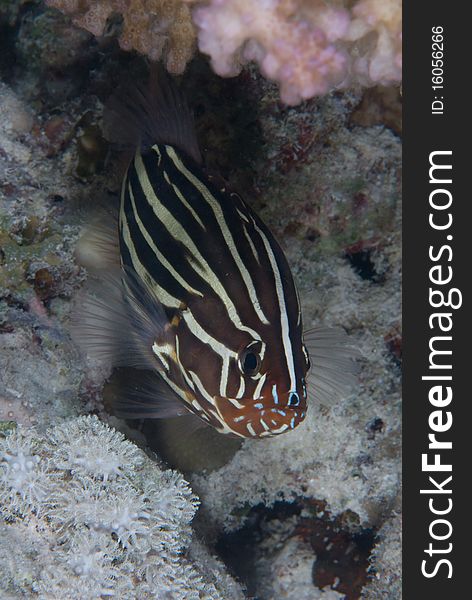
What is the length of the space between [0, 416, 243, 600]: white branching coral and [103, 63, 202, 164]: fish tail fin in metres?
1.47

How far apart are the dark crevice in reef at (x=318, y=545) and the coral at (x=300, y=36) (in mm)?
2661

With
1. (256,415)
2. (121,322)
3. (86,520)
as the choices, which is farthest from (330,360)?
(86,520)

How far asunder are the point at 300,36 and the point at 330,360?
5.29 ft

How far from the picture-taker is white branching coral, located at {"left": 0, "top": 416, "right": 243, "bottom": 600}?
223cm

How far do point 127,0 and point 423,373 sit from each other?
2.34 metres

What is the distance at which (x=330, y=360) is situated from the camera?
3010mm

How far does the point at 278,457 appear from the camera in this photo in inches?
143

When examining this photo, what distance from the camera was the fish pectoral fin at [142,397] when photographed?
2.81 metres

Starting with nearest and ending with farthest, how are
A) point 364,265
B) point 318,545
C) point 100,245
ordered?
point 100,245 < point 318,545 < point 364,265

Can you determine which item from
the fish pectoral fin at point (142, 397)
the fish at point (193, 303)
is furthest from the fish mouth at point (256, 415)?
the fish pectoral fin at point (142, 397)

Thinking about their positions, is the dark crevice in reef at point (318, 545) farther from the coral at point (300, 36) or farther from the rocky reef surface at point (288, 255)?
the coral at point (300, 36)

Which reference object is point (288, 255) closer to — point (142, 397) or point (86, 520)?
point (142, 397)

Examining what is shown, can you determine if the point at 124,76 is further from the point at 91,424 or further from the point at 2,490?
the point at 2,490

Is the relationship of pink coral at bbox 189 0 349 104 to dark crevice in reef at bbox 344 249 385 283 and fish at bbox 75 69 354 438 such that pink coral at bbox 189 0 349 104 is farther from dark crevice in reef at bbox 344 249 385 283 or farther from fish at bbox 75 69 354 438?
dark crevice in reef at bbox 344 249 385 283
